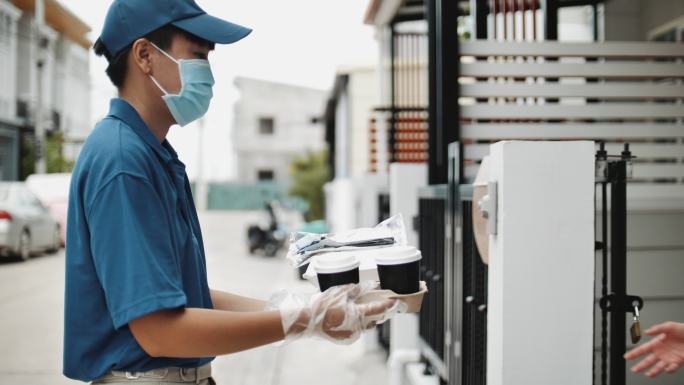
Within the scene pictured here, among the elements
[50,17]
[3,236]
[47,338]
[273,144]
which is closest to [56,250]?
[3,236]

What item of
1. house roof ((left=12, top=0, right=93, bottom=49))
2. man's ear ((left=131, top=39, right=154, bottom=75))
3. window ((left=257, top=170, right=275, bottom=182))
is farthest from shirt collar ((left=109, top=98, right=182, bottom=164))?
window ((left=257, top=170, right=275, bottom=182))

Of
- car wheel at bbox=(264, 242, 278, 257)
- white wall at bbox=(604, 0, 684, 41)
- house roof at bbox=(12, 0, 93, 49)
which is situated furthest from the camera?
house roof at bbox=(12, 0, 93, 49)

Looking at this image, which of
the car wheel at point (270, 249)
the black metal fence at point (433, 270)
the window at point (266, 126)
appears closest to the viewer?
the black metal fence at point (433, 270)

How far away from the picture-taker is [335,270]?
1655 mm

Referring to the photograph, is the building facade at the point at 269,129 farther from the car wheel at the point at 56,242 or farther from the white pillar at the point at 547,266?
the white pillar at the point at 547,266

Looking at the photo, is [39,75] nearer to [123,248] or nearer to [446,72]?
[446,72]

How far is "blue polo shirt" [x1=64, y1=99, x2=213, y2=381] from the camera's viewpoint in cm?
132

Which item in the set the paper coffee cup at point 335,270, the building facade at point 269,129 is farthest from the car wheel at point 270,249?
the building facade at point 269,129

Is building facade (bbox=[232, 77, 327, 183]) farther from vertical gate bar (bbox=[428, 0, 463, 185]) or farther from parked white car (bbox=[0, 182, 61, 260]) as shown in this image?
vertical gate bar (bbox=[428, 0, 463, 185])

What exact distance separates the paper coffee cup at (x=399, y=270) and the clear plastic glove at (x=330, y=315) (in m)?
0.10

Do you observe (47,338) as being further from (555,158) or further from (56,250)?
(56,250)

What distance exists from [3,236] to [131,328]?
12.4 metres

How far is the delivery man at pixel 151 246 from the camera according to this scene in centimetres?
133

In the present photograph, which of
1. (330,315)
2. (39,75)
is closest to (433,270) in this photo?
(330,315)
